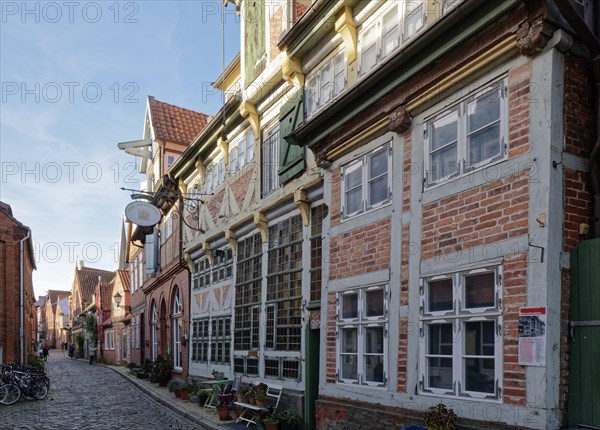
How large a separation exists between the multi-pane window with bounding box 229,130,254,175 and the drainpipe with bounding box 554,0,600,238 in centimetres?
927

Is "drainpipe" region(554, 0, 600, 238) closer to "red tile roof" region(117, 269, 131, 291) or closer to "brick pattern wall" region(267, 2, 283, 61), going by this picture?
"brick pattern wall" region(267, 2, 283, 61)

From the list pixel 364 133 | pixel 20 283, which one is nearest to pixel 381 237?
pixel 364 133

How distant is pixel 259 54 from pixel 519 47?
904 centimetres

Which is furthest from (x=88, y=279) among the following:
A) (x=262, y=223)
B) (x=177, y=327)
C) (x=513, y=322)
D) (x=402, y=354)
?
(x=513, y=322)

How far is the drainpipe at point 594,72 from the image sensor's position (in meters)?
6.01

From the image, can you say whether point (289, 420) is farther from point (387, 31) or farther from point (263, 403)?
point (387, 31)

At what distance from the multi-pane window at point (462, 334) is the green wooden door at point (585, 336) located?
731 mm

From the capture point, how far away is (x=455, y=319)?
7004 mm

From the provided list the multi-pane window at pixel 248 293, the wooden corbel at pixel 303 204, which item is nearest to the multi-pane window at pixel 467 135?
the wooden corbel at pixel 303 204

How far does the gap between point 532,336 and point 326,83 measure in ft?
21.0

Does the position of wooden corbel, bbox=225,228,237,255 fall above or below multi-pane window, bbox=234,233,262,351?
above

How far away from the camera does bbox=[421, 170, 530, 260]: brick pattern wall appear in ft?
20.6

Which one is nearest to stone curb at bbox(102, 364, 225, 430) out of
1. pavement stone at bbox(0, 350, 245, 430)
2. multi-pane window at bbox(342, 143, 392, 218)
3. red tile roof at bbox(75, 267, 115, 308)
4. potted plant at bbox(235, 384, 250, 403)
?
pavement stone at bbox(0, 350, 245, 430)

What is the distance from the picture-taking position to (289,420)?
1079 centimetres
